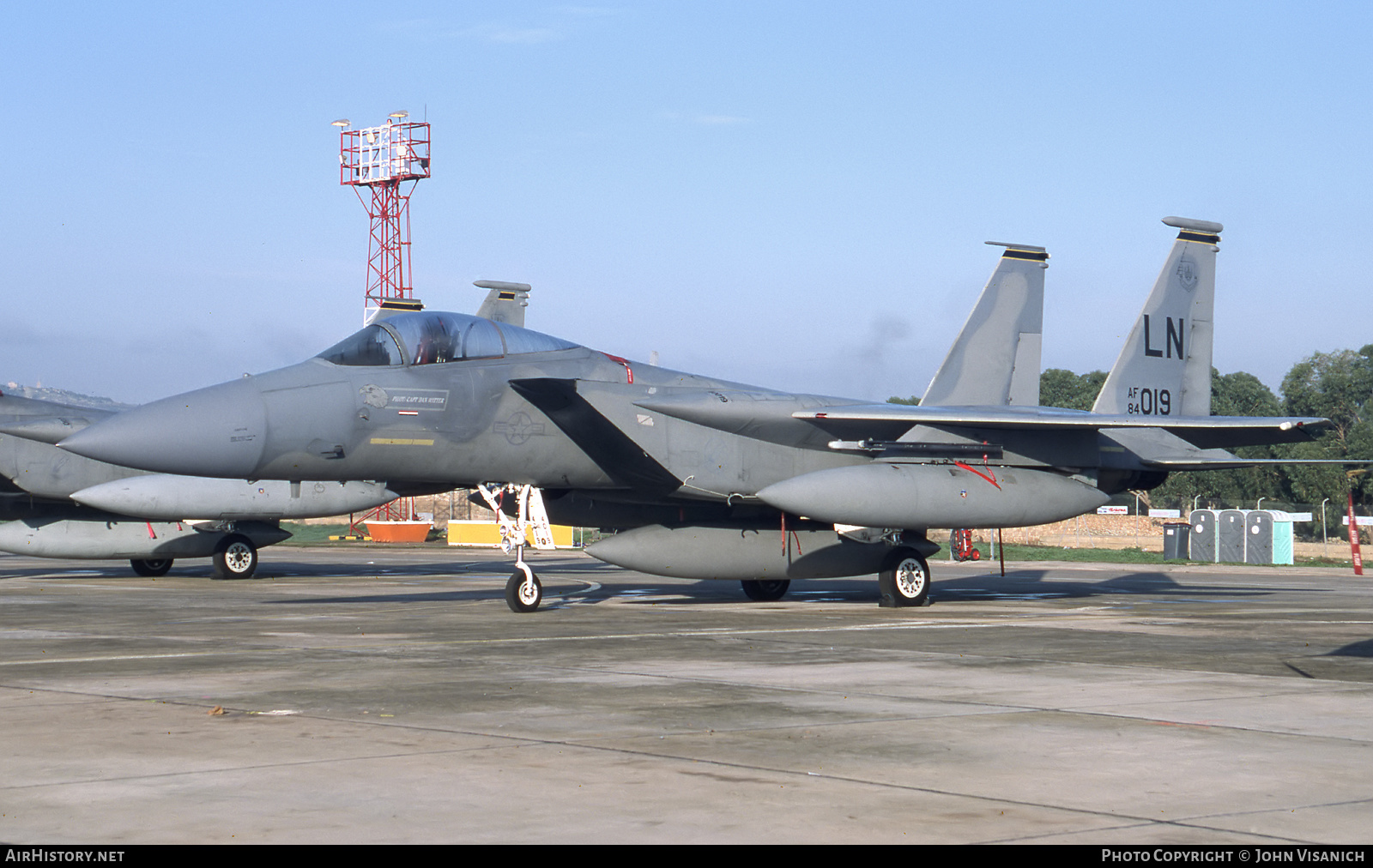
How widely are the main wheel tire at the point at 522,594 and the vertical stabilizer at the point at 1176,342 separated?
905 centimetres

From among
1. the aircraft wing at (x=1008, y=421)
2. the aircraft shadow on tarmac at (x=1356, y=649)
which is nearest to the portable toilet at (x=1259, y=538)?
the aircraft wing at (x=1008, y=421)

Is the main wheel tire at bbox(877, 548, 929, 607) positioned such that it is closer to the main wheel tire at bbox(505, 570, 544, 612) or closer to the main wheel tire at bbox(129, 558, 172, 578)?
the main wheel tire at bbox(505, 570, 544, 612)

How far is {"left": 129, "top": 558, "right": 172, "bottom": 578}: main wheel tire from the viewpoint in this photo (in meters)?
24.6

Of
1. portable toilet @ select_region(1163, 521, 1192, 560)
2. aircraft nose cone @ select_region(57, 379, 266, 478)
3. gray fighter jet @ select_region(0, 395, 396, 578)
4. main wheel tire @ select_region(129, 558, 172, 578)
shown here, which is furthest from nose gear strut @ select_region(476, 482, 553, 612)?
portable toilet @ select_region(1163, 521, 1192, 560)

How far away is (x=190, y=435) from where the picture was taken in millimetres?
12391

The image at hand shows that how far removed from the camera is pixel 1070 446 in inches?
669

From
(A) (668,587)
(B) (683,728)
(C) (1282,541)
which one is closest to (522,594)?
(A) (668,587)

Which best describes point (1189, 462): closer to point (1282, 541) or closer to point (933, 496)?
point (933, 496)

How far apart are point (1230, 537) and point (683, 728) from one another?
30668mm

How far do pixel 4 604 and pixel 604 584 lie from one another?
8.74 meters

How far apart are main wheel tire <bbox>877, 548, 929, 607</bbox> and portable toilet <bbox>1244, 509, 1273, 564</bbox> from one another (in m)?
20.4

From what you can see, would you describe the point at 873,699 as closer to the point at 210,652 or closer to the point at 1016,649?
the point at 1016,649

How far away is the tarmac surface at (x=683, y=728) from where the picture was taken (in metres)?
4.65

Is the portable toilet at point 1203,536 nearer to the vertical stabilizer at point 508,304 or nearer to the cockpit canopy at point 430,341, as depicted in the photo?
the vertical stabilizer at point 508,304
